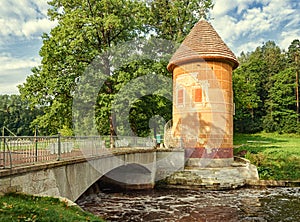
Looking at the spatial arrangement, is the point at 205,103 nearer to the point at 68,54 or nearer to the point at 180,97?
the point at 180,97

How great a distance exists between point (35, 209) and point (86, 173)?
14.2 feet

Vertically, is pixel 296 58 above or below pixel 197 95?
above

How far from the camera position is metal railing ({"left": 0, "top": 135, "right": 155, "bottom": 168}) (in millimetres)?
7828

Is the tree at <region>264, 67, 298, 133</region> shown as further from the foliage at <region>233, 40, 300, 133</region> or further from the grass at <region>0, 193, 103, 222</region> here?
the grass at <region>0, 193, 103, 222</region>

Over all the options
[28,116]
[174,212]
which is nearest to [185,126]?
[174,212]

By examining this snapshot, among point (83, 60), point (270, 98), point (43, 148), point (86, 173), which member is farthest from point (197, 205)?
point (270, 98)

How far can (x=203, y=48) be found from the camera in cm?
2027

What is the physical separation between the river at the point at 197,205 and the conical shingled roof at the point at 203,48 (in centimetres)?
862

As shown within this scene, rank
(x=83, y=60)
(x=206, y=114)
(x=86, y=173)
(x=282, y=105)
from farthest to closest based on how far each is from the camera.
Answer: (x=282, y=105)
(x=83, y=60)
(x=206, y=114)
(x=86, y=173)

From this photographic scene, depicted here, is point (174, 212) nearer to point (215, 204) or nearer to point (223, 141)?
point (215, 204)

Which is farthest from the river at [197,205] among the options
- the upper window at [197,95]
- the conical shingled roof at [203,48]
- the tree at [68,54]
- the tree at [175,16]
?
the tree at [175,16]

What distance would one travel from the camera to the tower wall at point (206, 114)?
65.4 ft

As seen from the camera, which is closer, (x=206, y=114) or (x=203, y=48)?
(x=206, y=114)

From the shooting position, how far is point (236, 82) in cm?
3225
